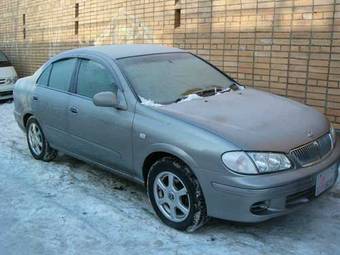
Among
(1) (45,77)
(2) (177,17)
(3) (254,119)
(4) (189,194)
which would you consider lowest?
(4) (189,194)

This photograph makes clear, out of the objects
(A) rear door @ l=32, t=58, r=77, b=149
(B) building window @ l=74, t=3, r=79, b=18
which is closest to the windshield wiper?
(A) rear door @ l=32, t=58, r=77, b=149

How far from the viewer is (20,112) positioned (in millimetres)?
6594

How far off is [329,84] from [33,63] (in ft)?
34.7

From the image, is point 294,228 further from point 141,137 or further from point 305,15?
point 305,15

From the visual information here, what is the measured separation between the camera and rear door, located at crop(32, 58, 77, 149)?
555cm

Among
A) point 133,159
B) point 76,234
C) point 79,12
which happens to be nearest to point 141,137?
point 133,159

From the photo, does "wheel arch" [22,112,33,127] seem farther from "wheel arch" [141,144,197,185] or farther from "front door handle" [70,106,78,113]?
"wheel arch" [141,144,197,185]

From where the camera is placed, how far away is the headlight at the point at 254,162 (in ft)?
11.9

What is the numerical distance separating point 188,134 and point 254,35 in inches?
136

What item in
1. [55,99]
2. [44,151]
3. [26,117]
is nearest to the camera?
[55,99]

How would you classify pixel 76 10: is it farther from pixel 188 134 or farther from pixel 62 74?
pixel 188 134

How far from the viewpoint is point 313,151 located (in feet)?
13.1

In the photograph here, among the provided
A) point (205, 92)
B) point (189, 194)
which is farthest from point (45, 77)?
point (189, 194)

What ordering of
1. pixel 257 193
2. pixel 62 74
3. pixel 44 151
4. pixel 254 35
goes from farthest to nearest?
pixel 254 35 → pixel 44 151 → pixel 62 74 → pixel 257 193
